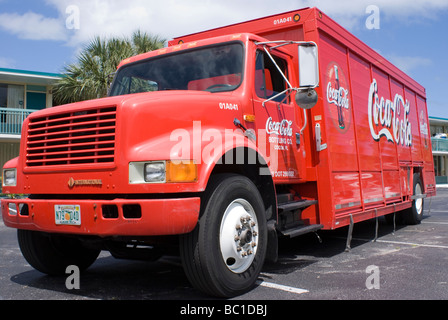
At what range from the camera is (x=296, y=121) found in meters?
5.47

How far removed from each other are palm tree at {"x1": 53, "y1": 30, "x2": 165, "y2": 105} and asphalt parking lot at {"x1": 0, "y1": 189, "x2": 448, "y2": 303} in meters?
10.0

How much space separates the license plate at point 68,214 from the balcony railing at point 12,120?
59.2 ft

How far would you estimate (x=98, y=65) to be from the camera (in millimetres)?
16266

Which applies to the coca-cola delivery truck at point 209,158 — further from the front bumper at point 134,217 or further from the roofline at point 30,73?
the roofline at point 30,73

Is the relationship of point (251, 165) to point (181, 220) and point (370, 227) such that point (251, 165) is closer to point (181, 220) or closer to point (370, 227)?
point (181, 220)

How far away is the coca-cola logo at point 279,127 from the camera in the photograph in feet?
16.0

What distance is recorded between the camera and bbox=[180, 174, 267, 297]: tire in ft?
11.9

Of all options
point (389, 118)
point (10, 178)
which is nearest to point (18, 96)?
point (389, 118)

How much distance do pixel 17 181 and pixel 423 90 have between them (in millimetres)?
9385

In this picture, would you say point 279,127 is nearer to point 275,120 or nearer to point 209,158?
point 275,120

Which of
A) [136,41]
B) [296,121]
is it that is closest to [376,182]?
[296,121]

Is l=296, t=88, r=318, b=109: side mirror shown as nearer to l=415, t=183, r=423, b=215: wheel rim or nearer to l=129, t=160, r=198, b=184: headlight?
l=129, t=160, r=198, b=184: headlight

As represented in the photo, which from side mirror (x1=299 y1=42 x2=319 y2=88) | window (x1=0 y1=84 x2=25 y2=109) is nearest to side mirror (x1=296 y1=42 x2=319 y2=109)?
side mirror (x1=299 y1=42 x2=319 y2=88)

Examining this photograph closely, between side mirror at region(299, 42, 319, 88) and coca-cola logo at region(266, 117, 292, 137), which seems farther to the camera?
coca-cola logo at region(266, 117, 292, 137)
